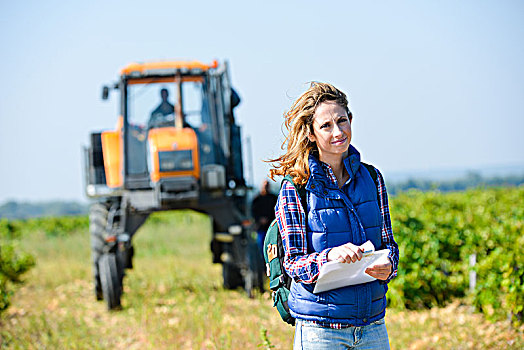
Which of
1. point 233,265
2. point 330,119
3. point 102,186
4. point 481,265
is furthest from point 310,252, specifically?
point 102,186

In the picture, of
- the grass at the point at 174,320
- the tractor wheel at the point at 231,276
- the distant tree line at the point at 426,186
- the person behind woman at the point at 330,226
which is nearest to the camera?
the person behind woman at the point at 330,226

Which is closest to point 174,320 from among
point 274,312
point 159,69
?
point 274,312

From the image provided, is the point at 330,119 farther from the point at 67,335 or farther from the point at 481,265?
the point at 67,335

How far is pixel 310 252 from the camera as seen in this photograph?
270 centimetres

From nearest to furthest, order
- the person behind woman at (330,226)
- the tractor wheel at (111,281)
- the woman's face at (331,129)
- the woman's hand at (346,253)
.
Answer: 1. the woman's hand at (346,253)
2. the person behind woman at (330,226)
3. the woman's face at (331,129)
4. the tractor wheel at (111,281)

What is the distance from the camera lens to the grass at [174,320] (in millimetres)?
5777

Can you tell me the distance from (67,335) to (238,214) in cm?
328

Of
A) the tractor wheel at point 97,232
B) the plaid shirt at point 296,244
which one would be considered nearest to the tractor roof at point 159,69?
the tractor wheel at point 97,232

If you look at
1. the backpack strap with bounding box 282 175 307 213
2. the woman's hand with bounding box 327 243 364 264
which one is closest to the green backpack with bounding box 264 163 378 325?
the backpack strap with bounding box 282 175 307 213

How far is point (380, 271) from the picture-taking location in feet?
8.59

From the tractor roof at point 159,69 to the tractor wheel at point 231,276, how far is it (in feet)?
9.71

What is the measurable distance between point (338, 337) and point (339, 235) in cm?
42

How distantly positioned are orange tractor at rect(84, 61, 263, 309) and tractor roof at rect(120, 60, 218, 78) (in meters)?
0.01

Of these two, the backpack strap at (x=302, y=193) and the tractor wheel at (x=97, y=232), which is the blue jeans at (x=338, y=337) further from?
the tractor wheel at (x=97, y=232)
